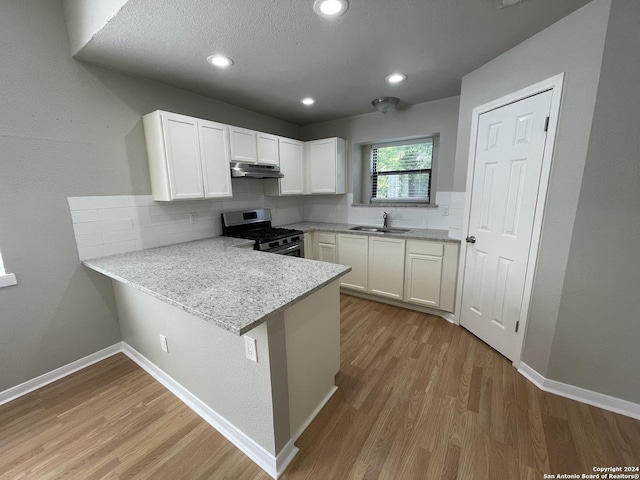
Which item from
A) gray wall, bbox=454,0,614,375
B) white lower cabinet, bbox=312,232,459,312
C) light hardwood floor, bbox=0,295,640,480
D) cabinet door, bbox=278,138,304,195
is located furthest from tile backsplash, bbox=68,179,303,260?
gray wall, bbox=454,0,614,375

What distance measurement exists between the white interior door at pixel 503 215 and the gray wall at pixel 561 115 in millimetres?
114

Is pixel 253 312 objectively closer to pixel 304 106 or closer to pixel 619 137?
pixel 619 137

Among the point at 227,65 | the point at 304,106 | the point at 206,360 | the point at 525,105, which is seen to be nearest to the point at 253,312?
the point at 206,360

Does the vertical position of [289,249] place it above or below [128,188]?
below

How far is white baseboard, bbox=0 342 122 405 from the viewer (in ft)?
5.87

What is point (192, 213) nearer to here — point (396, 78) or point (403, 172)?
point (396, 78)

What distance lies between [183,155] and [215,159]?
0.32 m

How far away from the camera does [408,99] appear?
2.96 m

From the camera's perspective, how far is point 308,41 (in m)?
1.72

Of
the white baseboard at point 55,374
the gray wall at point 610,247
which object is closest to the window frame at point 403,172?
the gray wall at point 610,247

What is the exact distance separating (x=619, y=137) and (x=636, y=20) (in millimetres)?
576

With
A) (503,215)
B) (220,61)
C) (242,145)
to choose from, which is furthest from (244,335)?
(242,145)

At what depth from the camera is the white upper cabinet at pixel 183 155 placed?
2.18 m

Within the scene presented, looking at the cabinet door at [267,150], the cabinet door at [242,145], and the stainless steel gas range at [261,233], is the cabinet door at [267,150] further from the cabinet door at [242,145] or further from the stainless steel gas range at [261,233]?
the stainless steel gas range at [261,233]
